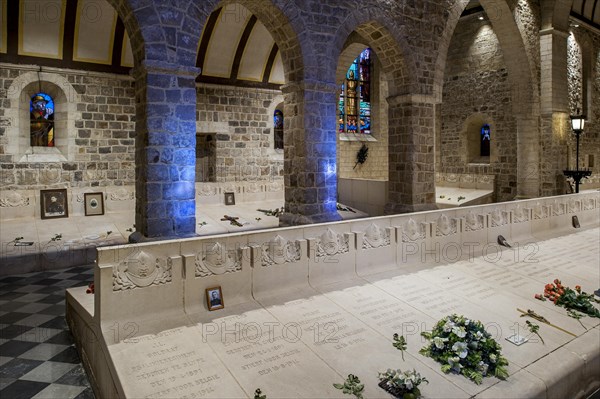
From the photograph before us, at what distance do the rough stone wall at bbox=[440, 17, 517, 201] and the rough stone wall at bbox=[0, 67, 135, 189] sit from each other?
10.3 meters

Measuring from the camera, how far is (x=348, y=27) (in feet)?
23.0

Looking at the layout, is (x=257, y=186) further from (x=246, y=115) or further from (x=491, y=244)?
(x=491, y=244)

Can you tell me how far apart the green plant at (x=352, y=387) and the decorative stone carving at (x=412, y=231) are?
2258 millimetres

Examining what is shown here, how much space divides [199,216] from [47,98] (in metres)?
3.81

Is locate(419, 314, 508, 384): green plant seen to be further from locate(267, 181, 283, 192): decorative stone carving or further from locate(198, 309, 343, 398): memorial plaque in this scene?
locate(267, 181, 283, 192): decorative stone carving

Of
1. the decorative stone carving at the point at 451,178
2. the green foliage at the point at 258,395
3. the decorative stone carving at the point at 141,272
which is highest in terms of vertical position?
the decorative stone carving at the point at 451,178

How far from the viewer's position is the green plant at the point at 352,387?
7.13ft

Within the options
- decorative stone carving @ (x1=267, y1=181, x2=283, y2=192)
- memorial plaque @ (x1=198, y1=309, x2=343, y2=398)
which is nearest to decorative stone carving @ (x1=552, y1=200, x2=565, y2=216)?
memorial plaque @ (x1=198, y1=309, x2=343, y2=398)

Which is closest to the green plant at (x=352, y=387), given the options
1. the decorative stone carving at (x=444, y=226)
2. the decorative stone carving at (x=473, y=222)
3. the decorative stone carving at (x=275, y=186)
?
the decorative stone carving at (x=444, y=226)

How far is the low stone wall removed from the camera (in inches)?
100

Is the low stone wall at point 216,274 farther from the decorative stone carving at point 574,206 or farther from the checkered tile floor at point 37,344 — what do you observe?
the decorative stone carving at point 574,206

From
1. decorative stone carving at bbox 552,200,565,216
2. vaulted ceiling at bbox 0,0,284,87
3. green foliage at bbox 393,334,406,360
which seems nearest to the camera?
green foliage at bbox 393,334,406,360

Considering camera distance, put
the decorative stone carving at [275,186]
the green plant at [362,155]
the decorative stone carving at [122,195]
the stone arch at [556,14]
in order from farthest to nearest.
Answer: the green plant at [362,155], the stone arch at [556,14], the decorative stone carving at [275,186], the decorative stone carving at [122,195]

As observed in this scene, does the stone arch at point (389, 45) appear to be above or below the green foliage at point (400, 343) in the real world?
above
